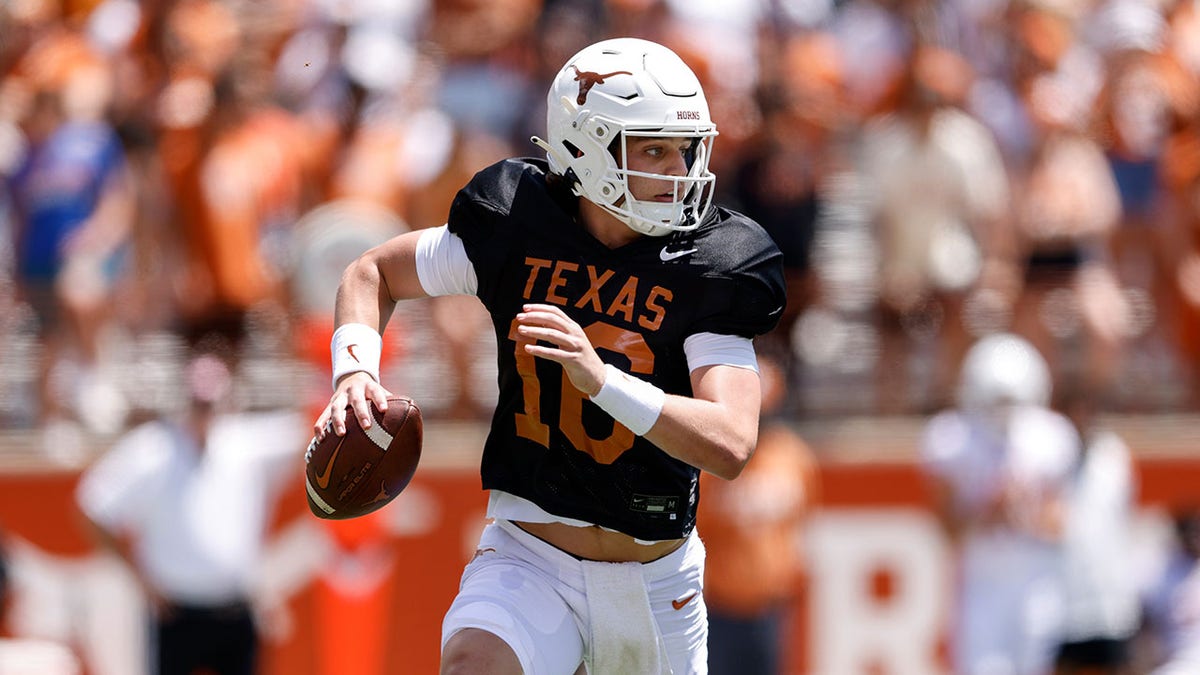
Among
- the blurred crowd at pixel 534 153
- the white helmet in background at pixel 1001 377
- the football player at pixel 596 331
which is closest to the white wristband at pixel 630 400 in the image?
the football player at pixel 596 331

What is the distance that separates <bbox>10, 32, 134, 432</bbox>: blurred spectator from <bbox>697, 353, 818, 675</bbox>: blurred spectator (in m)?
2.89

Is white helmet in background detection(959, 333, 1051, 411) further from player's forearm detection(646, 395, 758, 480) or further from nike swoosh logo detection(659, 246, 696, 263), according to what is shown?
player's forearm detection(646, 395, 758, 480)

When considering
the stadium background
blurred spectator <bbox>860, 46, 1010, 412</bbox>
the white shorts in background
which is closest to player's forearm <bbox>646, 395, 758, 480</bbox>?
the white shorts in background

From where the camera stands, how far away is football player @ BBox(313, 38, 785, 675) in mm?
4453

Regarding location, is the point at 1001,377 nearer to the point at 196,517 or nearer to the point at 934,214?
the point at 934,214

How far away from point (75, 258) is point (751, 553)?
11.3 feet

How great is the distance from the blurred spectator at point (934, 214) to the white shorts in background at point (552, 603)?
4221mm

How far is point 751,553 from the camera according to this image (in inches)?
329

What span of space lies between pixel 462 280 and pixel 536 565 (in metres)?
0.73

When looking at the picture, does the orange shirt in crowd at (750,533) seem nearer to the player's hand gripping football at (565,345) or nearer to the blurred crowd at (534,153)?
the blurred crowd at (534,153)

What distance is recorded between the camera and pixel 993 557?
810 cm

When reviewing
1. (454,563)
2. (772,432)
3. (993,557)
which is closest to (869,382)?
(772,432)

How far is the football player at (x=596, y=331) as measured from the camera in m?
4.45

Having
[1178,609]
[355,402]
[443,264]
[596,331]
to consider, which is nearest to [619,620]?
[596,331]
